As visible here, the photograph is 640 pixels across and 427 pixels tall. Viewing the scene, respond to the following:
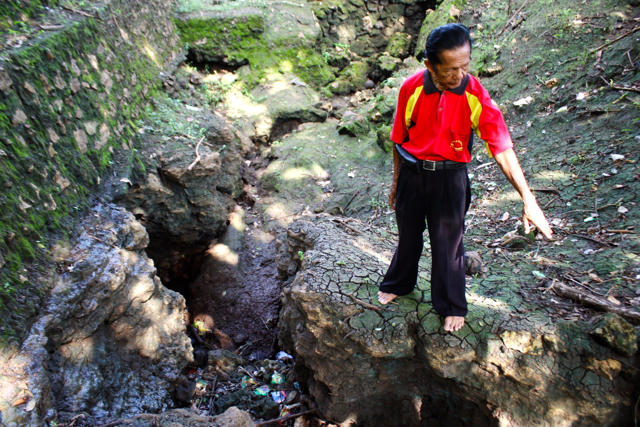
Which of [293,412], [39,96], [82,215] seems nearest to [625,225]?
[293,412]

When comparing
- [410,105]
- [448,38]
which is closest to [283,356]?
[410,105]

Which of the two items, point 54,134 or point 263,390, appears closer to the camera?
point 54,134

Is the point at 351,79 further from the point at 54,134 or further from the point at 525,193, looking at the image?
the point at 525,193

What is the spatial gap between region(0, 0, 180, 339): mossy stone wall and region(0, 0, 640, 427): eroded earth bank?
0.06 feet

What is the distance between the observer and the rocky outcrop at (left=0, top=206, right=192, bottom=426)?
224cm

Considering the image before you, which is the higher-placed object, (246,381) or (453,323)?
(453,323)

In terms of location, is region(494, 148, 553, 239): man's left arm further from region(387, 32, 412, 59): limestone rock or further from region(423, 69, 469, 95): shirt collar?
region(387, 32, 412, 59): limestone rock

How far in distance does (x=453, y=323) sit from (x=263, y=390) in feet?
7.00

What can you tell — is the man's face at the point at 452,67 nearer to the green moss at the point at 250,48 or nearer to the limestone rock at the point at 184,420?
the limestone rock at the point at 184,420

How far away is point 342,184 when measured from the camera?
238 inches

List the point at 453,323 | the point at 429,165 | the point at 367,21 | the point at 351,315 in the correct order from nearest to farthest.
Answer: the point at 429,165, the point at 453,323, the point at 351,315, the point at 367,21

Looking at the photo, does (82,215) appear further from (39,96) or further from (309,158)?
(309,158)

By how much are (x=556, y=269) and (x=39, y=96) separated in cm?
435

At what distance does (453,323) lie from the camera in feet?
7.91
